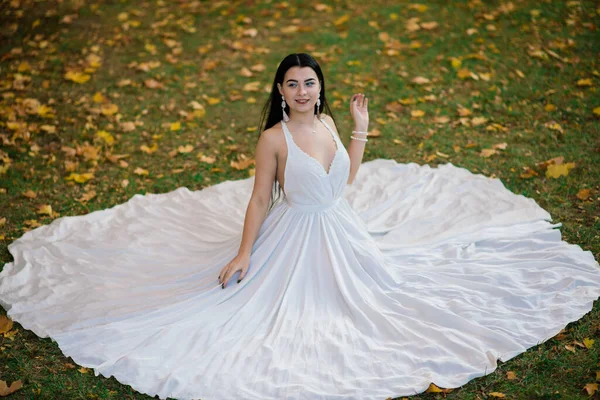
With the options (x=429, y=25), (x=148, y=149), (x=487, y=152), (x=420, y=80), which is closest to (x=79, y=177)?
(x=148, y=149)

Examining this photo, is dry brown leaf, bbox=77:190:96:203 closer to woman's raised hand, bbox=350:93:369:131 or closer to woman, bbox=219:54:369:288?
woman, bbox=219:54:369:288

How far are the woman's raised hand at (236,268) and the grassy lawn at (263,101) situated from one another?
2.81ft

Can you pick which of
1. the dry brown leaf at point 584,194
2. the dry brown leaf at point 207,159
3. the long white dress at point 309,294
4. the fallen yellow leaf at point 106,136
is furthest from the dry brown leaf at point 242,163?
the dry brown leaf at point 584,194

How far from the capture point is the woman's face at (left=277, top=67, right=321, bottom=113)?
3.93 meters

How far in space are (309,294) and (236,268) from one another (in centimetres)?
47

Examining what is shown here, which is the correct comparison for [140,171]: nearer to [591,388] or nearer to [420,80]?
[420,80]

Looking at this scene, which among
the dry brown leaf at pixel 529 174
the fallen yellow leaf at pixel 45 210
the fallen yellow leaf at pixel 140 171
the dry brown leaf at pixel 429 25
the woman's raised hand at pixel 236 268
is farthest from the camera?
the dry brown leaf at pixel 429 25

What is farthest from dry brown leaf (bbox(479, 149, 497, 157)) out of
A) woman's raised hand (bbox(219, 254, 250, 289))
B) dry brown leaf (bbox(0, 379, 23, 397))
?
dry brown leaf (bbox(0, 379, 23, 397))

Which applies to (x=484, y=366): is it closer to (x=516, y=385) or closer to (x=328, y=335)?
(x=516, y=385)

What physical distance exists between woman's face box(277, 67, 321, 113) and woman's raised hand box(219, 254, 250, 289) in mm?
964

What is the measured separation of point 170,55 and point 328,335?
18.9ft

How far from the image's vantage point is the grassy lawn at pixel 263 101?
13.4ft

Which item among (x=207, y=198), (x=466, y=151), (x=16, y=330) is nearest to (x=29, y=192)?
(x=207, y=198)

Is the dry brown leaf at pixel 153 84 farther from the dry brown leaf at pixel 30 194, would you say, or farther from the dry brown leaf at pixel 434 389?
the dry brown leaf at pixel 434 389
